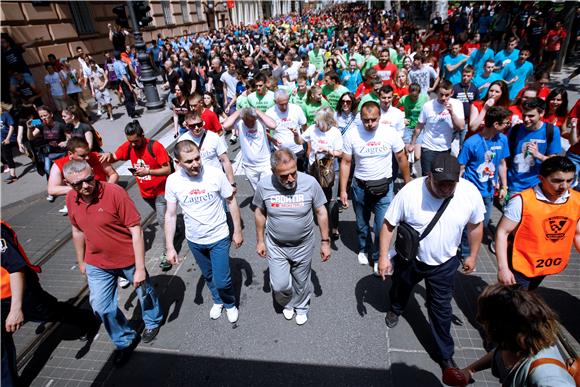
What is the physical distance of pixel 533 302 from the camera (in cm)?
187

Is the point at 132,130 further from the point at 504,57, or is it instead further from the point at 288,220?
the point at 504,57

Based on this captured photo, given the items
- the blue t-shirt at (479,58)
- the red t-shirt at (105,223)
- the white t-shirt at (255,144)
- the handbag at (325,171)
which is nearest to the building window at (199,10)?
the blue t-shirt at (479,58)

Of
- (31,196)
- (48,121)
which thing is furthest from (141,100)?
(48,121)

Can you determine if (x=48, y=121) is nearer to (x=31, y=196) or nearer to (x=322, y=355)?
(x=31, y=196)

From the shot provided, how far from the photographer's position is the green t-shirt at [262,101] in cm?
634

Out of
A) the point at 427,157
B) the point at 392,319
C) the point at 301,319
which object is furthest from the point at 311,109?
the point at 392,319

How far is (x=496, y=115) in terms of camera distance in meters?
3.97

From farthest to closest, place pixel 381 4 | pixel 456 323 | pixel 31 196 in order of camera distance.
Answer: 1. pixel 381 4
2. pixel 31 196
3. pixel 456 323

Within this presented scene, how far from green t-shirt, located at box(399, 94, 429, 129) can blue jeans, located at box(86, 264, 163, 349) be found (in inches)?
198

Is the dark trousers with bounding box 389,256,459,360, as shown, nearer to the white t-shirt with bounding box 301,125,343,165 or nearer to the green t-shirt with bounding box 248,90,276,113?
the white t-shirt with bounding box 301,125,343,165

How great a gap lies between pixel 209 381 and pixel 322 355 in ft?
3.53

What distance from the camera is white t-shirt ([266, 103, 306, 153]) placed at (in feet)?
17.7

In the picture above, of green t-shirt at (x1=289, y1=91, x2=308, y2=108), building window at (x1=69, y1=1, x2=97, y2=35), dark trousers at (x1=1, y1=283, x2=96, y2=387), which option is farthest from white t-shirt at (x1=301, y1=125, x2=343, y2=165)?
building window at (x1=69, y1=1, x2=97, y2=35)

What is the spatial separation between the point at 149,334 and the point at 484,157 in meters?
4.20
